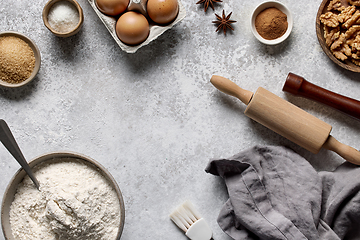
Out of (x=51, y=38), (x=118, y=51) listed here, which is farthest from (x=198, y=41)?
(x=51, y=38)

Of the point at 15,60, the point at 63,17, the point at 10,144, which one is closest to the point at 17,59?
the point at 15,60

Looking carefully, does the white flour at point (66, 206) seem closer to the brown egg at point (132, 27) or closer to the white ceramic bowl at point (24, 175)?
the white ceramic bowl at point (24, 175)

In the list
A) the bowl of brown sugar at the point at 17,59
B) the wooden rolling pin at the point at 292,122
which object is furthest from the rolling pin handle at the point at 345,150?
the bowl of brown sugar at the point at 17,59

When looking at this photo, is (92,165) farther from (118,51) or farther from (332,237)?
(332,237)

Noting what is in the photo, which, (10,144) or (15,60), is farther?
(15,60)

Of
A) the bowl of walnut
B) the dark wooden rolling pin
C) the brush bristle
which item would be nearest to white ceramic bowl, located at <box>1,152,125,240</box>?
the brush bristle

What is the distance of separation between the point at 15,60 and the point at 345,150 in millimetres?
1317

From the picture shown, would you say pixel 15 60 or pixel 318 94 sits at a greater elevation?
pixel 15 60

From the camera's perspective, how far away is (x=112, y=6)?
114cm

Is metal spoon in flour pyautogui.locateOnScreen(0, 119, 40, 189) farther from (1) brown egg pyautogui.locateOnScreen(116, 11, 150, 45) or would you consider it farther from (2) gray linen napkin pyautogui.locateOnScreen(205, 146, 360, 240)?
(2) gray linen napkin pyautogui.locateOnScreen(205, 146, 360, 240)

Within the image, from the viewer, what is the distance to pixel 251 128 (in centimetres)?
127

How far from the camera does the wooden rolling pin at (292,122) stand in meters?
1.13

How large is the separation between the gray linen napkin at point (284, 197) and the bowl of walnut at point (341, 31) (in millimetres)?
420

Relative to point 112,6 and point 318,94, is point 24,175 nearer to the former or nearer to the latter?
point 112,6
